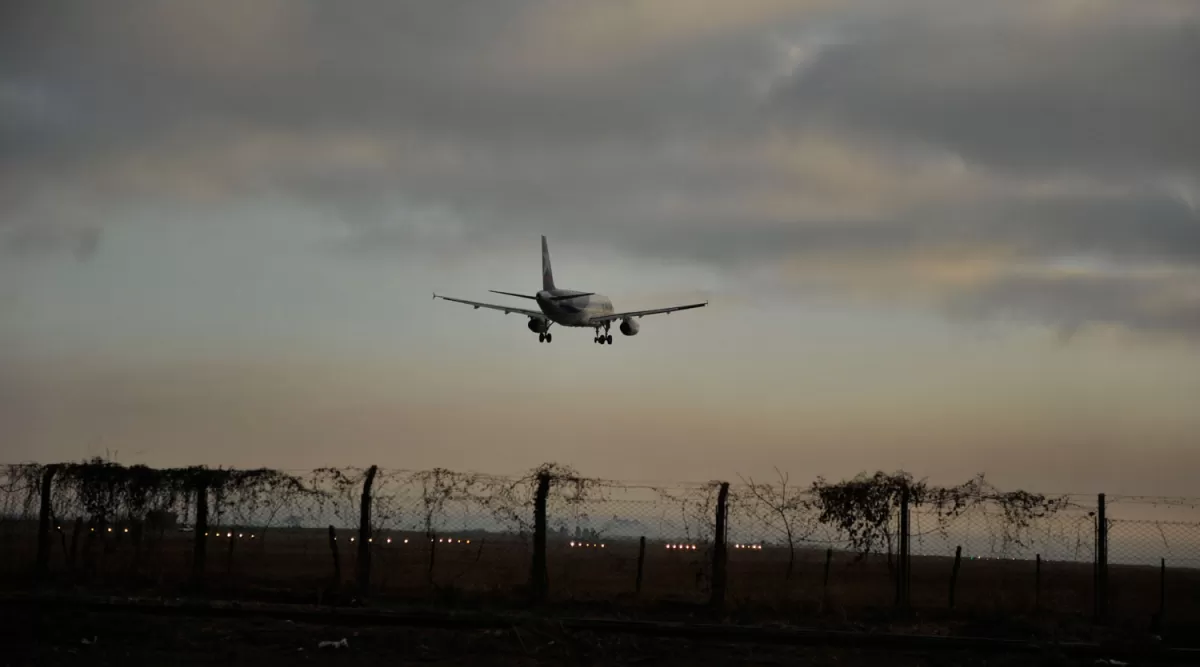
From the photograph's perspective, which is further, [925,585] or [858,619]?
[925,585]

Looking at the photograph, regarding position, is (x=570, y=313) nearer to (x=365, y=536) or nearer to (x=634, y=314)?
(x=634, y=314)

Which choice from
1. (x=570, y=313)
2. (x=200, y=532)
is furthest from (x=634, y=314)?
(x=200, y=532)

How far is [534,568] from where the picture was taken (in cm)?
1905

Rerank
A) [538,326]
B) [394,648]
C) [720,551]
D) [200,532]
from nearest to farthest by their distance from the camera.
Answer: [394,648]
[720,551]
[200,532]
[538,326]

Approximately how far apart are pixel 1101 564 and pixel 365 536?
1149 cm

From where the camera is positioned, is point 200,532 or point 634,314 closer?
point 200,532

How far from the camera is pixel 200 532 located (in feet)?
68.2

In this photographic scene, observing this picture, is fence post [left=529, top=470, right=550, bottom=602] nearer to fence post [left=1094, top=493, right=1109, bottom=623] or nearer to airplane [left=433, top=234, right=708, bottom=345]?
fence post [left=1094, top=493, right=1109, bottom=623]

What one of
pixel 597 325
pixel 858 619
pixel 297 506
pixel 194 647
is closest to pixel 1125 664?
pixel 858 619

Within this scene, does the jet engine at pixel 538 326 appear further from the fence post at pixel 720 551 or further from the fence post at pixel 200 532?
the fence post at pixel 720 551

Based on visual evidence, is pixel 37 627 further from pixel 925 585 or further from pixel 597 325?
pixel 597 325

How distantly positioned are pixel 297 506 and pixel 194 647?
7.23 m

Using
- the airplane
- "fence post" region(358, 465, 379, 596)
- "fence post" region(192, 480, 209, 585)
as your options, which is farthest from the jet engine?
"fence post" region(358, 465, 379, 596)

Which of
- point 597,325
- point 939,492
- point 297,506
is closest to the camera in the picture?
point 939,492
